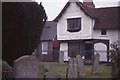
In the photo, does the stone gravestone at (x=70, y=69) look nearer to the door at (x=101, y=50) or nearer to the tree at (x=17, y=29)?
the tree at (x=17, y=29)

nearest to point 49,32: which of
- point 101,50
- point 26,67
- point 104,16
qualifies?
point 104,16

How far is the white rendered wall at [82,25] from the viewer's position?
140 feet

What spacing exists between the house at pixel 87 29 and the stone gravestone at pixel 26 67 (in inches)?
1140

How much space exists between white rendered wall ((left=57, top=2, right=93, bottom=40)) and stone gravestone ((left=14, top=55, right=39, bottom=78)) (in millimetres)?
30954

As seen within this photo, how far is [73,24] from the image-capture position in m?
44.3

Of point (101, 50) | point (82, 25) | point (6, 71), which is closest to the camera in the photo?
point (6, 71)

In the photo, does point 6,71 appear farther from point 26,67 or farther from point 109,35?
point 109,35

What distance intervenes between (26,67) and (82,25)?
32.0 meters

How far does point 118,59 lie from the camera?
17.8 meters

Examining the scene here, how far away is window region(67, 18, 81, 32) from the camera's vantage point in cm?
4365

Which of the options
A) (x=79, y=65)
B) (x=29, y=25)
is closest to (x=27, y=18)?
(x=29, y=25)

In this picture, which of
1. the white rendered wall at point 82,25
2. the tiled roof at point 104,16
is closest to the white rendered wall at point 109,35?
the tiled roof at point 104,16

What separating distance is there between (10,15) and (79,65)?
5206 millimetres

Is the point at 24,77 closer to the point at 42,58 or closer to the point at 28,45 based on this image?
the point at 28,45
